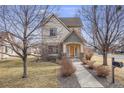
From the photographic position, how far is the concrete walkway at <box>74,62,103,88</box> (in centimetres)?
514

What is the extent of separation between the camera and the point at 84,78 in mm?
5664

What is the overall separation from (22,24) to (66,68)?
141 cm

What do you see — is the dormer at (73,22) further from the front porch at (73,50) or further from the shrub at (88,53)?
the shrub at (88,53)

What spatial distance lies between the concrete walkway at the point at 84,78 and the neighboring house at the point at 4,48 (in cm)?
154

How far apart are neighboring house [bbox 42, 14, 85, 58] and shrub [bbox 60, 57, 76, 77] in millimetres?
166

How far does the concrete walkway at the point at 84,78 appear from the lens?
16.9 feet

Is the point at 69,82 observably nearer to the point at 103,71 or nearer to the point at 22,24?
the point at 103,71

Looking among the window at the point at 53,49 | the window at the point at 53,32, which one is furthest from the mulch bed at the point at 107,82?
→ the window at the point at 53,32

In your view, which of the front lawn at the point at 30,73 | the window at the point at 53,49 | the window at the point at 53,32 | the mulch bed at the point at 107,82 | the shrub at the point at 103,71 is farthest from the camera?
the window at the point at 53,49

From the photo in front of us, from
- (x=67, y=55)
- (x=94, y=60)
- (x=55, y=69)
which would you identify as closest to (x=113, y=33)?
(x=94, y=60)

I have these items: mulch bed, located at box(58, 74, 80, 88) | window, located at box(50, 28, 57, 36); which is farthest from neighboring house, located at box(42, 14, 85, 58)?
mulch bed, located at box(58, 74, 80, 88)

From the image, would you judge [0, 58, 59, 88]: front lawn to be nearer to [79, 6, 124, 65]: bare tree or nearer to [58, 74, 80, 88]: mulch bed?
Result: [58, 74, 80, 88]: mulch bed

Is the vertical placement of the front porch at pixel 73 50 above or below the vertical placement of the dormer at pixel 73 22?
below
